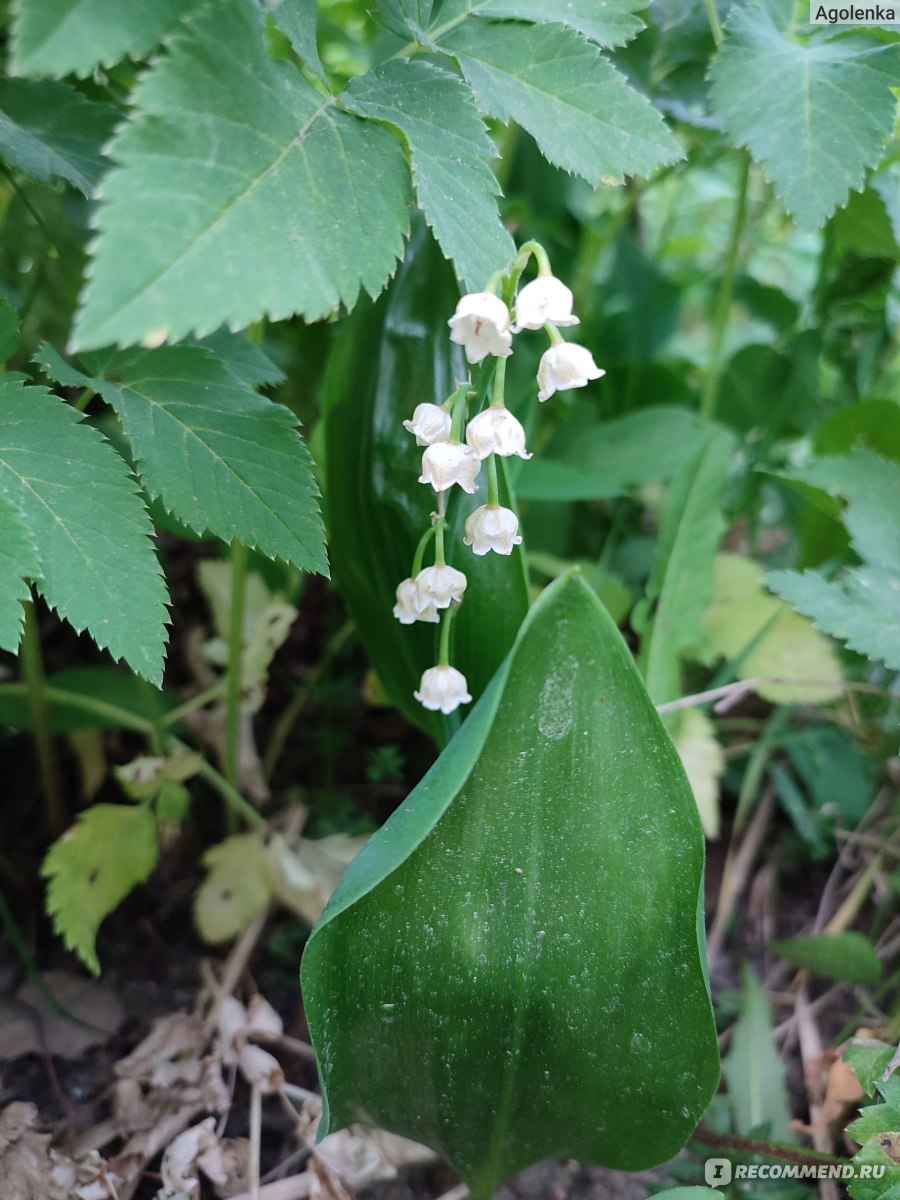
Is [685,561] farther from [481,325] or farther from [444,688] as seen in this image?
[481,325]

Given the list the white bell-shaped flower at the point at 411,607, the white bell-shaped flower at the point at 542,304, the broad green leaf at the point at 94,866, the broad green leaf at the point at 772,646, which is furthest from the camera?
the broad green leaf at the point at 772,646

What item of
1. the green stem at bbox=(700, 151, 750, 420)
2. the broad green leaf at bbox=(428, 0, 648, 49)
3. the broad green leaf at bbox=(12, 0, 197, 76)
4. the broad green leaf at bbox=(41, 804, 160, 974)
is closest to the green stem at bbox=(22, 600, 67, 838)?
the broad green leaf at bbox=(41, 804, 160, 974)

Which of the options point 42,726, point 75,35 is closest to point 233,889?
point 42,726

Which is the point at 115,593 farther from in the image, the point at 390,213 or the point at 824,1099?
the point at 824,1099

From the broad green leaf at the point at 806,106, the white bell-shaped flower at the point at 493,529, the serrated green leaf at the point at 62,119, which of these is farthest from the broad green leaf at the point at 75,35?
the broad green leaf at the point at 806,106

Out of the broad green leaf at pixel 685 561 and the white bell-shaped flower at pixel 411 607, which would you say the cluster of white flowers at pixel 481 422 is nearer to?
the white bell-shaped flower at pixel 411 607

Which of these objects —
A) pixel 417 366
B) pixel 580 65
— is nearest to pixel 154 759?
pixel 417 366
